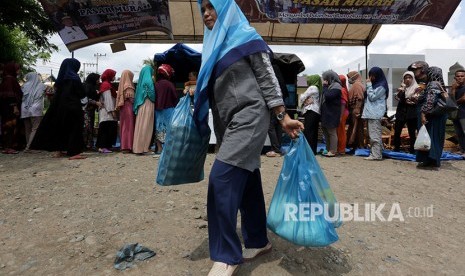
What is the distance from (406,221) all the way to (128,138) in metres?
4.70

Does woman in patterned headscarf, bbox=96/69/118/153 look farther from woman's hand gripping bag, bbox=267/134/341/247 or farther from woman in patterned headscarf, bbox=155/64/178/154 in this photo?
woman's hand gripping bag, bbox=267/134/341/247

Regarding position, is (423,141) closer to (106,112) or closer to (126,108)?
(126,108)

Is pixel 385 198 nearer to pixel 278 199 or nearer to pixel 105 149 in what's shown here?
pixel 278 199

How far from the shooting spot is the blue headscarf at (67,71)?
5191 mm

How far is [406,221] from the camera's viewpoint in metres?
2.92

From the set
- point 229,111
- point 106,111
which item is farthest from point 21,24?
point 229,111

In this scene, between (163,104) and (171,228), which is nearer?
(171,228)

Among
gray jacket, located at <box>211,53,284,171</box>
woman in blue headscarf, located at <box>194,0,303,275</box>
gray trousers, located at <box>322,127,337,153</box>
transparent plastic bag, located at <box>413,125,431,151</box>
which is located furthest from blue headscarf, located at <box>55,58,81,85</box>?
transparent plastic bag, located at <box>413,125,431,151</box>

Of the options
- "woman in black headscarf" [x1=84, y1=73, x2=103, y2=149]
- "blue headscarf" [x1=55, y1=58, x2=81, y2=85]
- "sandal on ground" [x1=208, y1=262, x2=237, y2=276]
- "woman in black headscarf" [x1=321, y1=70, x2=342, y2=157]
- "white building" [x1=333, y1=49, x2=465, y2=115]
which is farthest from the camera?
"white building" [x1=333, y1=49, x2=465, y2=115]

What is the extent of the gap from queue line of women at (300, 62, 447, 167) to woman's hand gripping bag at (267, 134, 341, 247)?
152 inches

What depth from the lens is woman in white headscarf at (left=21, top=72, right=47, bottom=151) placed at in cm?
609

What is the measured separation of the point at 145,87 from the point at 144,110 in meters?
0.40

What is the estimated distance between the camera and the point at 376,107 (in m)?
5.79

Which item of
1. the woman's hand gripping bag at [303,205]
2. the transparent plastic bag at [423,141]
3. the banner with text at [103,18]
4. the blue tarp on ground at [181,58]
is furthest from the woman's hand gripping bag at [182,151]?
the banner with text at [103,18]
